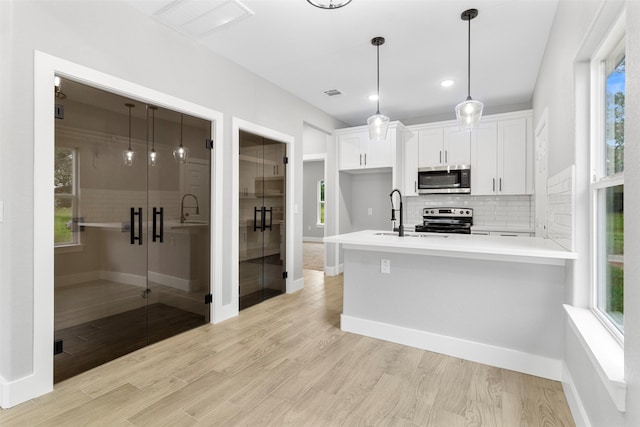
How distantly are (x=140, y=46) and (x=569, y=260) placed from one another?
3.52 metres

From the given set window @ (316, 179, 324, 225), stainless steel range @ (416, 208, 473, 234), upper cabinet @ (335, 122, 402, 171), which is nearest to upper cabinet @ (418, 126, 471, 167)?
upper cabinet @ (335, 122, 402, 171)

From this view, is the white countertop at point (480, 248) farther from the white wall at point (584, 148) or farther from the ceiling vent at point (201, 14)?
the ceiling vent at point (201, 14)

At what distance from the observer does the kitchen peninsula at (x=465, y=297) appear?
2.24 meters

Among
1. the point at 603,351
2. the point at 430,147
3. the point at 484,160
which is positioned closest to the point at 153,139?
the point at 603,351

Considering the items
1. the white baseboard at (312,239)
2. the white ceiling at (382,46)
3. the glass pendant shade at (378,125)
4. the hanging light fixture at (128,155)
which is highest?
the white ceiling at (382,46)

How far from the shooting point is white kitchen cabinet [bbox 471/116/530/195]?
4.43 metres

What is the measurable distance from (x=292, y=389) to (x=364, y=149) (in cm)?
400

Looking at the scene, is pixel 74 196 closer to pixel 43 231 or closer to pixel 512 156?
pixel 43 231

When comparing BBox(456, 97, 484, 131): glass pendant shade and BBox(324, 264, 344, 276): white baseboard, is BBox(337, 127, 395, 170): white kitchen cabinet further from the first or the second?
BBox(456, 97, 484, 131): glass pendant shade

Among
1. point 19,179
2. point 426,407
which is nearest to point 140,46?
point 19,179

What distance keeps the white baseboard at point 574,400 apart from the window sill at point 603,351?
42cm

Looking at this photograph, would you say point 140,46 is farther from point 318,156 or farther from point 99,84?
point 318,156

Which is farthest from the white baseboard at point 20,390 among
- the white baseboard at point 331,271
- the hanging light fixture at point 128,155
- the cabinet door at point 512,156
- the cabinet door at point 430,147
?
the cabinet door at point 512,156

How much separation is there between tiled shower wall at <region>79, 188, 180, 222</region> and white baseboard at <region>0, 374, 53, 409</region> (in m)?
1.06
